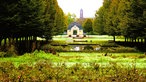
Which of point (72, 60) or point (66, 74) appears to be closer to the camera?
point (66, 74)

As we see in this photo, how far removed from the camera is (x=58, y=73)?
1235cm

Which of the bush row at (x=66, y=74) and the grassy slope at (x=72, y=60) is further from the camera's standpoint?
the grassy slope at (x=72, y=60)

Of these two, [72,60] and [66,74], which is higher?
[66,74]

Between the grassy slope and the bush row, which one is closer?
the bush row

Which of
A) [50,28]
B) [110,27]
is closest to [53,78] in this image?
[50,28]

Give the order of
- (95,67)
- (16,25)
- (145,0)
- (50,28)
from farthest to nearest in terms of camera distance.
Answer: (50,28)
(145,0)
(16,25)
(95,67)

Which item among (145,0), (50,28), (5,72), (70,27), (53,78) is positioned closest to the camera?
(53,78)

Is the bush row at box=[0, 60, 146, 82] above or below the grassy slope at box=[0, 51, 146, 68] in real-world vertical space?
above

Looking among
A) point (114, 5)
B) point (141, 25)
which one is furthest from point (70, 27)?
point (141, 25)

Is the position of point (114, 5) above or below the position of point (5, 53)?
above

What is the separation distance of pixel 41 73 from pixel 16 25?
19.7 metres

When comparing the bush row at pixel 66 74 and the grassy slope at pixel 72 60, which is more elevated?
the bush row at pixel 66 74

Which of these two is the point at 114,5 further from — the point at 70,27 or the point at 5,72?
the point at 70,27

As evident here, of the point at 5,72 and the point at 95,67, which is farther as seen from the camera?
the point at 95,67
